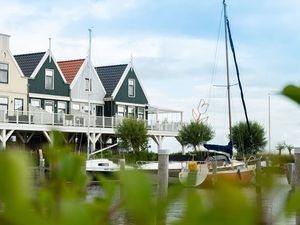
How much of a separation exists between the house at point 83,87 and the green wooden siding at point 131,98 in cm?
104

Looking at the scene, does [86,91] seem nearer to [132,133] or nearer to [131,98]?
[131,98]

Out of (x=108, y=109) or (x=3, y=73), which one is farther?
(x=108, y=109)

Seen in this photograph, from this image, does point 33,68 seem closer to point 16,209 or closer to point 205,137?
point 205,137

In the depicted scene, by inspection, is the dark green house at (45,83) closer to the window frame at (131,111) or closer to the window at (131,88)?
the window frame at (131,111)

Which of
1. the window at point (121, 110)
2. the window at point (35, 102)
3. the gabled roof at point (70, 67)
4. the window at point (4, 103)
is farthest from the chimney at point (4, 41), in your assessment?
the window at point (121, 110)

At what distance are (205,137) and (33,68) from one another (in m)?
11.1

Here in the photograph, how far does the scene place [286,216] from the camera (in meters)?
0.58

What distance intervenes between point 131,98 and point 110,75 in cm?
210

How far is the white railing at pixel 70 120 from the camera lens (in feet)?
95.8

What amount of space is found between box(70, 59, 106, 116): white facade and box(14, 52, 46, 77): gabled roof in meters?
2.48

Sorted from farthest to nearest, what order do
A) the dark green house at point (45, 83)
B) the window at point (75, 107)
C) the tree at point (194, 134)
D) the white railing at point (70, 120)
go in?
1. the tree at point (194, 134)
2. the window at point (75, 107)
3. the dark green house at point (45, 83)
4. the white railing at point (70, 120)

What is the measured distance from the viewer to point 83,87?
3566 cm

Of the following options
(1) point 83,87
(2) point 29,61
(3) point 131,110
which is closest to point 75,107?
(1) point 83,87

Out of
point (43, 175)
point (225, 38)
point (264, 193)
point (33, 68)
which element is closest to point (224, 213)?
point (264, 193)
